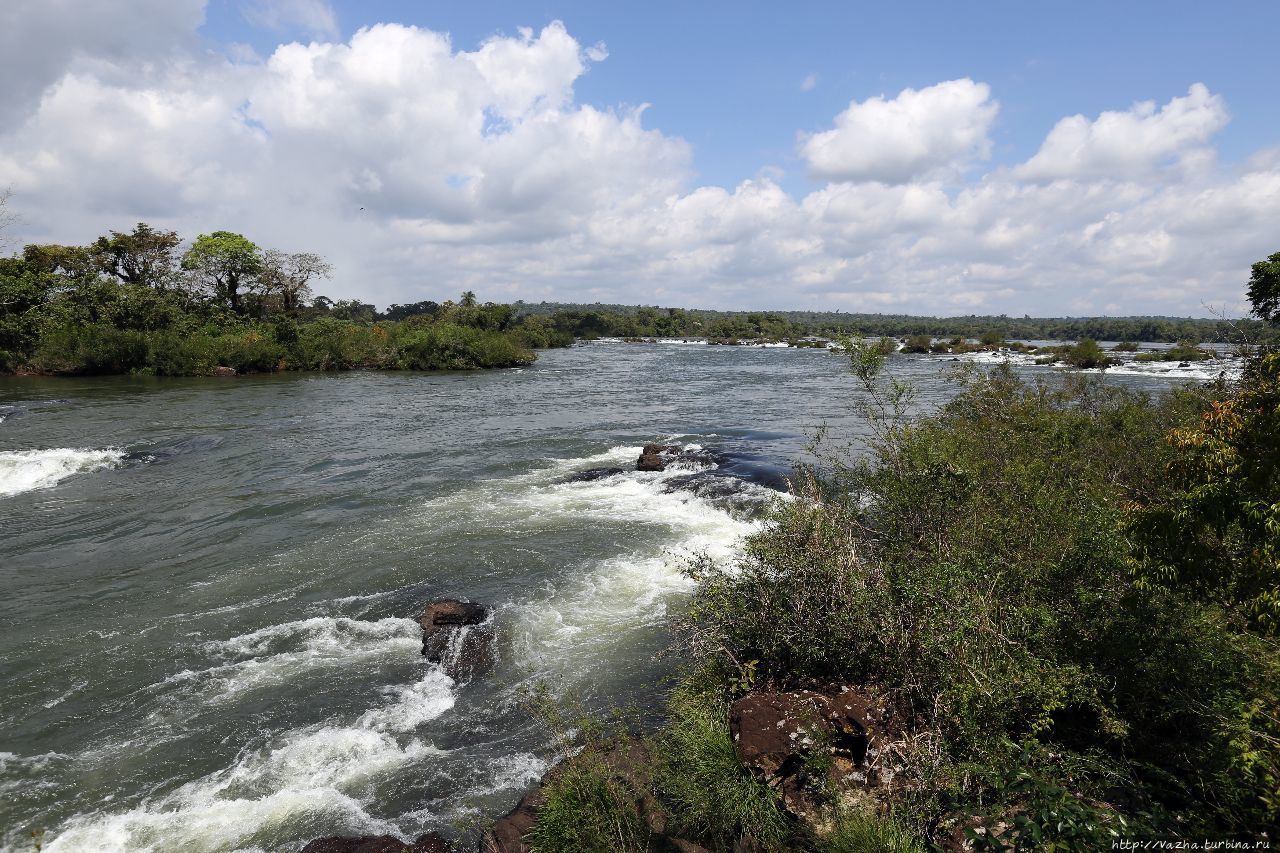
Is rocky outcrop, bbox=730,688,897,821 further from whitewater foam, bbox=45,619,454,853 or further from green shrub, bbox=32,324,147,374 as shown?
green shrub, bbox=32,324,147,374

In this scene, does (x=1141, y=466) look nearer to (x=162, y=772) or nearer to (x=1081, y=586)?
(x=1081, y=586)

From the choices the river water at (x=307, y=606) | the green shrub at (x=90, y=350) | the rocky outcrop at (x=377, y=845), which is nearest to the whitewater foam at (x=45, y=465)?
the river water at (x=307, y=606)

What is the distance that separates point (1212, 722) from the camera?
5.14m

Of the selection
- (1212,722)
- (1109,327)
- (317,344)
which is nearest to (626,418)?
(1212,722)

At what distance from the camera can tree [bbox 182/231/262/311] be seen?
59.6m

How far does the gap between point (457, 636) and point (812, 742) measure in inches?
266

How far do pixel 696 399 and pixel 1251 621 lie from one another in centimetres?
3512

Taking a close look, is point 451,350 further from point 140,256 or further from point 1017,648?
point 1017,648

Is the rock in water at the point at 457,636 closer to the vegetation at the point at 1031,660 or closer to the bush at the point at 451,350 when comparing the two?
the vegetation at the point at 1031,660

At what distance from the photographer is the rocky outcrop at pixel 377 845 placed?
6293mm

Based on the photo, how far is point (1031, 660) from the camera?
5762 mm

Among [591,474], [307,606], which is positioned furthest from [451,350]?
[307,606]

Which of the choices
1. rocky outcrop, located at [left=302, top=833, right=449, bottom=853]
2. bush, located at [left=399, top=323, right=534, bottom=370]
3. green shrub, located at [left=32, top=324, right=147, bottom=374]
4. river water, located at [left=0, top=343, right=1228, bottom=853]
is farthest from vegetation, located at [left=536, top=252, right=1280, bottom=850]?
bush, located at [left=399, top=323, right=534, bottom=370]

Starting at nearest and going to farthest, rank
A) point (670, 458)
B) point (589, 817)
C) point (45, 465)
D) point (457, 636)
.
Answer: point (589, 817)
point (457, 636)
point (45, 465)
point (670, 458)
